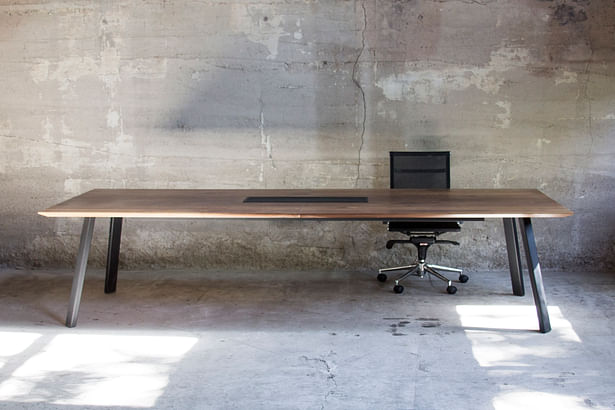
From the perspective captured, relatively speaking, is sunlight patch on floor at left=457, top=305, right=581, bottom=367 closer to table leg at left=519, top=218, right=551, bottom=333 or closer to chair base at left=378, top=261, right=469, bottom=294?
table leg at left=519, top=218, right=551, bottom=333

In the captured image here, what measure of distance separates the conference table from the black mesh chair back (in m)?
0.25

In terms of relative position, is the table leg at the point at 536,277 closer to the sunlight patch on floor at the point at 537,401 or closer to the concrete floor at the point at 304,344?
the concrete floor at the point at 304,344

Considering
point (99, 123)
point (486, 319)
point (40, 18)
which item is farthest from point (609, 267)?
point (40, 18)

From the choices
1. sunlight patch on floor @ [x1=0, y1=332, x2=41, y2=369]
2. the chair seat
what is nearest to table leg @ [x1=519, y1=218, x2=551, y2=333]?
the chair seat

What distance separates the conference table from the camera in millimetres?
4285

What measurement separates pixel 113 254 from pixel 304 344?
1.88m

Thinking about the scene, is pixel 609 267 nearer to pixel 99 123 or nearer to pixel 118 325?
pixel 118 325

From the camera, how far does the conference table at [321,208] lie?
14.1 ft

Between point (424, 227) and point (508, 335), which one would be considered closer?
point (508, 335)

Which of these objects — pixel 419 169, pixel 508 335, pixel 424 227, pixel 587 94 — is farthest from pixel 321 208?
pixel 587 94

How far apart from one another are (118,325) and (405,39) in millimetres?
3140

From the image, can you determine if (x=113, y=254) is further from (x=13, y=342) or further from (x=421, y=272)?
(x=421, y=272)

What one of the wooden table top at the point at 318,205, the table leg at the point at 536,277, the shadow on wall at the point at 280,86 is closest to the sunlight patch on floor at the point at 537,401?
the table leg at the point at 536,277

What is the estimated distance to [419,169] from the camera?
5430 millimetres
